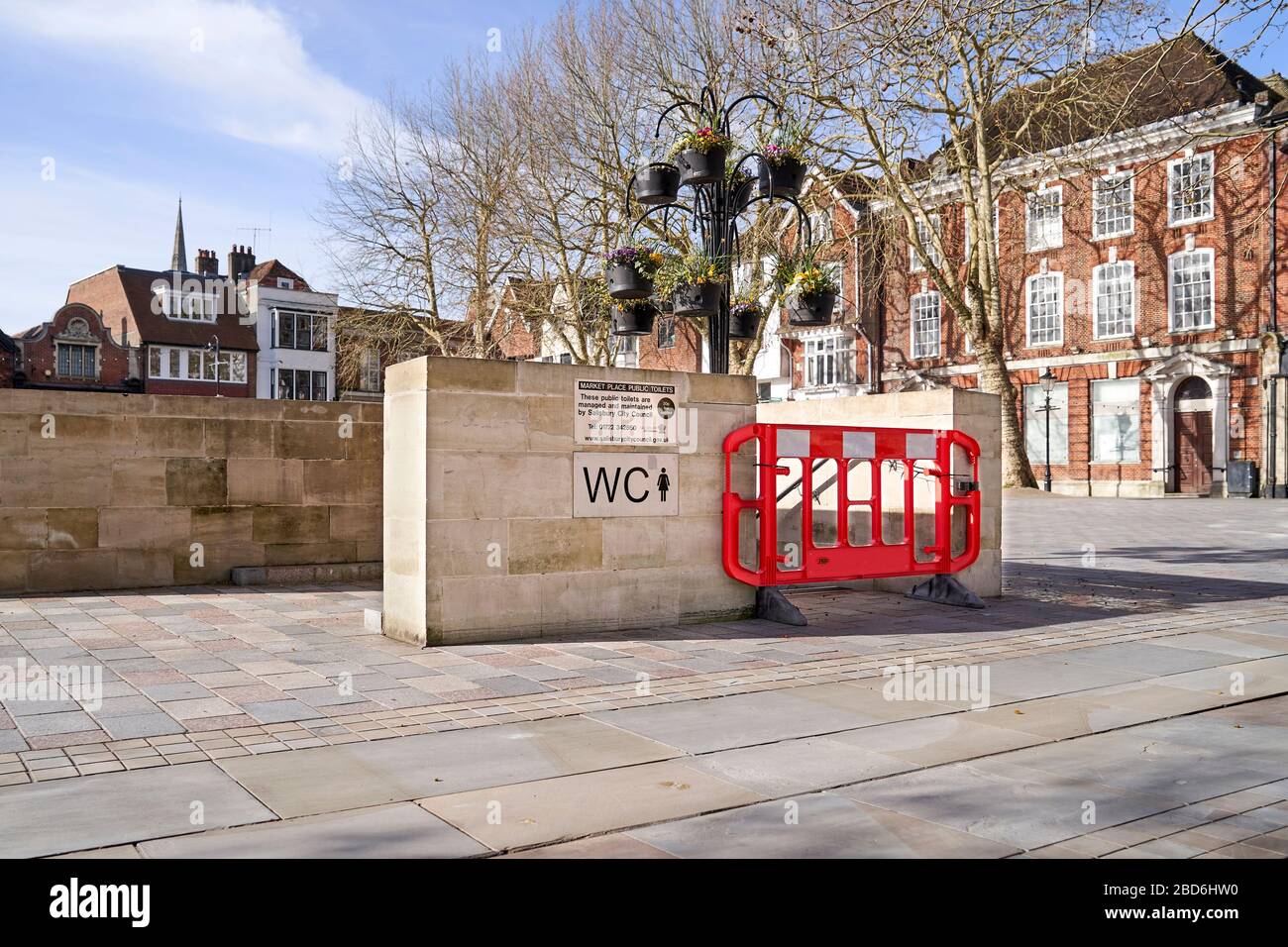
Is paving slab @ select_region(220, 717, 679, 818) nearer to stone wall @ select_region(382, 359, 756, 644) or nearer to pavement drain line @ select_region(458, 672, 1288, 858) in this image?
pavement drain line @ select_region(458, 672, 1288, 858)

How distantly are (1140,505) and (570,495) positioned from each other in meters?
25.6

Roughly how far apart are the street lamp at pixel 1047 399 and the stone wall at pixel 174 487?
30.9 m

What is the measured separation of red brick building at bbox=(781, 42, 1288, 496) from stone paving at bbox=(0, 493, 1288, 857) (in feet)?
79.1

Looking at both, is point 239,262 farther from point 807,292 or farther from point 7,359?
point 807,292

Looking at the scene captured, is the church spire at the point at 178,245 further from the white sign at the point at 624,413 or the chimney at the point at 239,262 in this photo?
the white sign at the point at 624,413

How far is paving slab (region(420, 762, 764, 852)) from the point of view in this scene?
4035mm

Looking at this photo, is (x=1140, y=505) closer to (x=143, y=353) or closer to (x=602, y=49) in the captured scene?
(x=602, y=49)

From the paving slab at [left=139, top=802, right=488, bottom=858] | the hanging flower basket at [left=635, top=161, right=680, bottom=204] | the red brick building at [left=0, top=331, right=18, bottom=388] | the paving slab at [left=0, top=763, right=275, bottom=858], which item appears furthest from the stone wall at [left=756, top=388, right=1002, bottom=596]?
the red brick building at [left=0, top=331, right=18, bottom=388]

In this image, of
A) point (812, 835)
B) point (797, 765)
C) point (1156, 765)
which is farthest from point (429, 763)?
point (1156, 765)

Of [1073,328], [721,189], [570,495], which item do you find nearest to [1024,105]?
[1073,328]

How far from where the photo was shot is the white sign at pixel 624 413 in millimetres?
8648

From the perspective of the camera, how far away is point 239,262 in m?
68.5

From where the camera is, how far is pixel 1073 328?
4009 centimetres

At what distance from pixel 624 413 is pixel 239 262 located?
65.9 m
